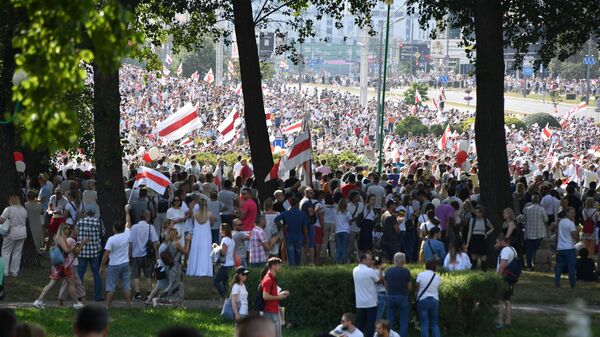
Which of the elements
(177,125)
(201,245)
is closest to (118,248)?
(201,245)

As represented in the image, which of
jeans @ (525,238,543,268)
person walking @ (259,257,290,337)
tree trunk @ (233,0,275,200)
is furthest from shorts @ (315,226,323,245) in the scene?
person walking @ (259,257,290,337)

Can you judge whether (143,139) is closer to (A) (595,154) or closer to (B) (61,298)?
(A) (595,154)

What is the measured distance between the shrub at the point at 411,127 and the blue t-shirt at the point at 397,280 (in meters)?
67.9

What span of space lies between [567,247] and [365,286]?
6.05 m

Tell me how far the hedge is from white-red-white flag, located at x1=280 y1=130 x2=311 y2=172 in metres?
6.88

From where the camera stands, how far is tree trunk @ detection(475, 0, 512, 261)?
22.8 metres

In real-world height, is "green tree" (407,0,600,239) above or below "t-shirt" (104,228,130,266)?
above

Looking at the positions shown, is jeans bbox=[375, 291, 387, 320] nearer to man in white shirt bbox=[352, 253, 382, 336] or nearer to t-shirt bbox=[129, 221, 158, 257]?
man in white shirt bbox=[352, 253, 382, 336]

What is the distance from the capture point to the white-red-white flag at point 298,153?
77.3ft

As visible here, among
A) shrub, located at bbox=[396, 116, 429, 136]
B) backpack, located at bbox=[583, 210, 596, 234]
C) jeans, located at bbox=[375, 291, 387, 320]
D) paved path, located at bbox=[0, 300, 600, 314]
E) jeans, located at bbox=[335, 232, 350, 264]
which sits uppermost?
backpack, located at bbox=[583, 210, 596, 234]

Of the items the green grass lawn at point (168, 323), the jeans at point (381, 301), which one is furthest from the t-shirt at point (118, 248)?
the jeans at point (381, 301)

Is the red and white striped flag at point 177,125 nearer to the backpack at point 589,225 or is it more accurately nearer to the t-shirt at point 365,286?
the backpack at point 589,225

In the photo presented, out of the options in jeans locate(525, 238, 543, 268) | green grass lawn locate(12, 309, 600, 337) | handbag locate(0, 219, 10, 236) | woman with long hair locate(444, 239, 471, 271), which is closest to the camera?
green grass lawn locate(12, 309, 600, 337)

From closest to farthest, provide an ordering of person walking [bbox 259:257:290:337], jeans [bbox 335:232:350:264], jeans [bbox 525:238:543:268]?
person walking [bbox 259:257:290:337], jeans [bbox 335:232:350:264], jeans [bbox 525:238:543:268]
